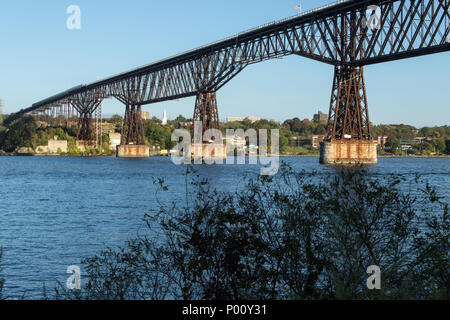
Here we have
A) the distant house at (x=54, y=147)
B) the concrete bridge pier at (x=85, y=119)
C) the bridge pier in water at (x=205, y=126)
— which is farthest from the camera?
the distant house at (x=54, y=147)

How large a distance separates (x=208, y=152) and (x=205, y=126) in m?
4.40

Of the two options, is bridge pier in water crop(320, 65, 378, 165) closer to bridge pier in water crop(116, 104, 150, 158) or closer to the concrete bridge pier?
bridge pier in water crop(116, 104, 150, 158)

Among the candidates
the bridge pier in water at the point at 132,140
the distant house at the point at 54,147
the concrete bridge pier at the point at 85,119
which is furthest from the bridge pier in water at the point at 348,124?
the distant house at the point at 54,147

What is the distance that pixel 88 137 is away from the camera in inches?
6467

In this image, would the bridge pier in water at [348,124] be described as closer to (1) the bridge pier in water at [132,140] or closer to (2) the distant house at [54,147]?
(1) the bridge pier in water at [132,140]

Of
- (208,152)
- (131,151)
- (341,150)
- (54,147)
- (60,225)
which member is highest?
(341,150)

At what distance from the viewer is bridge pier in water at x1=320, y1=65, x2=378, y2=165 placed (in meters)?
67.4

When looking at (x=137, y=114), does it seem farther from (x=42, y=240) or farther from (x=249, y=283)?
(x=249, y=283)

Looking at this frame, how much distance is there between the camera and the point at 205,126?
303ft

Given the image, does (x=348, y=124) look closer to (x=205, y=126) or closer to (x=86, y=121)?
(x=205, y=126)

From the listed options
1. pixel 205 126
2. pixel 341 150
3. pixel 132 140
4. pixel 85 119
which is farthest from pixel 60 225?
pixel 85 119

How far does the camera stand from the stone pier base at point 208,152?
92.2 m

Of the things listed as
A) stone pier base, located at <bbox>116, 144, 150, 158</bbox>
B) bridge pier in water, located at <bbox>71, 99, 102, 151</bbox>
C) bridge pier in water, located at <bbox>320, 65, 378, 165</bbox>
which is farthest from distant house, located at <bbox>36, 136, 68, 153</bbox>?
bridge pier in water, located at <bbox>320, 65, 378, 165</bbox>
